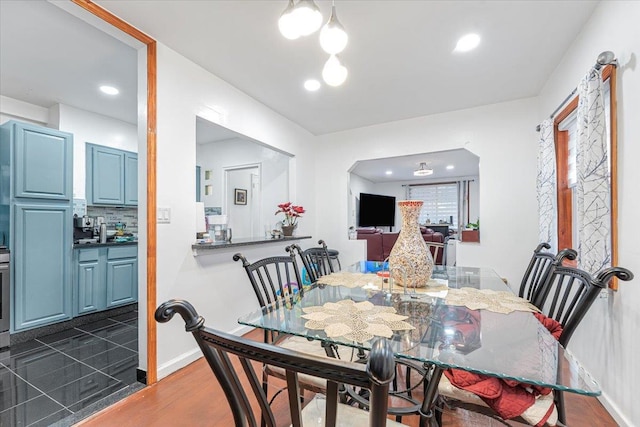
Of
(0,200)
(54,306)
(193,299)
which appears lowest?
(54,306)

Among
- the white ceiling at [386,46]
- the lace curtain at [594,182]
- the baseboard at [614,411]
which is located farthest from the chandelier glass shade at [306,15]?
the baseboard at [614,411]

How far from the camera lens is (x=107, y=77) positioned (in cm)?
275

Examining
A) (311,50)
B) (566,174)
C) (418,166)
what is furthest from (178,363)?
(418,166)

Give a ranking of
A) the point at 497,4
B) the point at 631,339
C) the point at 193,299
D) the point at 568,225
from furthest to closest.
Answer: the point at 568,225 → the point at 193,299 → the point at 497,4 → the point at 631,339

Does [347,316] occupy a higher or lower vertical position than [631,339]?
higher

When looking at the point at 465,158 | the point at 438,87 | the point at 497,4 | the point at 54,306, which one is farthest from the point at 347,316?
the point at 465,158

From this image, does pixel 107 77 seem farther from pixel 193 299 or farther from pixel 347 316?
pixel 347 316

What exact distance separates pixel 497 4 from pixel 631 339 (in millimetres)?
2055

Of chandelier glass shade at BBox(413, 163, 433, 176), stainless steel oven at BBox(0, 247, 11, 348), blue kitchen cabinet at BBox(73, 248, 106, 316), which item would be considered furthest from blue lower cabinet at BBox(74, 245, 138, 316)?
chandelier glass shade at BBox(413, 163, 433, 176)

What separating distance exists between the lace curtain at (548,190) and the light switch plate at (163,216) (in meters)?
3.22

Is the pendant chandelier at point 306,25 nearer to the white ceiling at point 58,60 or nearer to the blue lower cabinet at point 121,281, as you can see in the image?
the white ceiling at point 58,60

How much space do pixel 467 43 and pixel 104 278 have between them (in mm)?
4407

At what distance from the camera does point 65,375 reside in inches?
82.7

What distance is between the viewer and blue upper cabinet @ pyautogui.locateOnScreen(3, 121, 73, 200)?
2.77m
